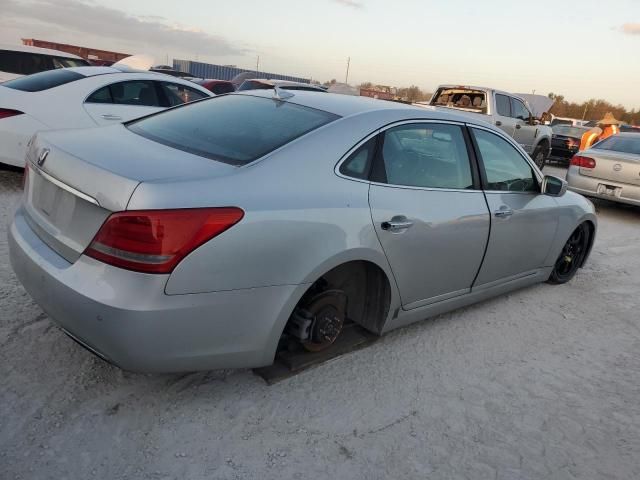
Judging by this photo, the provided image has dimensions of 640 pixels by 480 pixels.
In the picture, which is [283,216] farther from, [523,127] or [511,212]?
[523,127]

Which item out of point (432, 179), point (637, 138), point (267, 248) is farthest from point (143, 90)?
point (637, 138)

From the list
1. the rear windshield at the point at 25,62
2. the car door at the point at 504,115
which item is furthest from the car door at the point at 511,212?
the rear windshield at the point at 25,62

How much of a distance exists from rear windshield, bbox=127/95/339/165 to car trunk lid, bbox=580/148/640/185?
692 cm

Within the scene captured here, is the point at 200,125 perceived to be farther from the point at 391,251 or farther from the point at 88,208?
the point at 391,251

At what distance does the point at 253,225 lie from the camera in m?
2.20

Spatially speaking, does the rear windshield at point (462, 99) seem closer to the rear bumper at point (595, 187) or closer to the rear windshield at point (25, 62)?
the rear bumper at point (595, 187)

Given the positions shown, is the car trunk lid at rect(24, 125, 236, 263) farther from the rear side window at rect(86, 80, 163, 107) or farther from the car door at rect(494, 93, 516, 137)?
the car door at rect(494, 93, 516, 137)

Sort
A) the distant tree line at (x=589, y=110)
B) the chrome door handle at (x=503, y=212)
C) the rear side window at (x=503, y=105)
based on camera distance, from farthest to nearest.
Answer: the distant tree line at (x=589, y=110), the rear side window at (x=503, y=105), the chrome door handle at (x=503, y=212)

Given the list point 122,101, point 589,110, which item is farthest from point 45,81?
point 589,110

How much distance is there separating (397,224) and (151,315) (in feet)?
4.45

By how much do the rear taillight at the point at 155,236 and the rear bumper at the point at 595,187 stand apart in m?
7.83

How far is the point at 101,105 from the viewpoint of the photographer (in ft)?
19.4

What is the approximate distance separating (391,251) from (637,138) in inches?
318

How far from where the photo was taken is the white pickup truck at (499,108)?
37.5 feet
